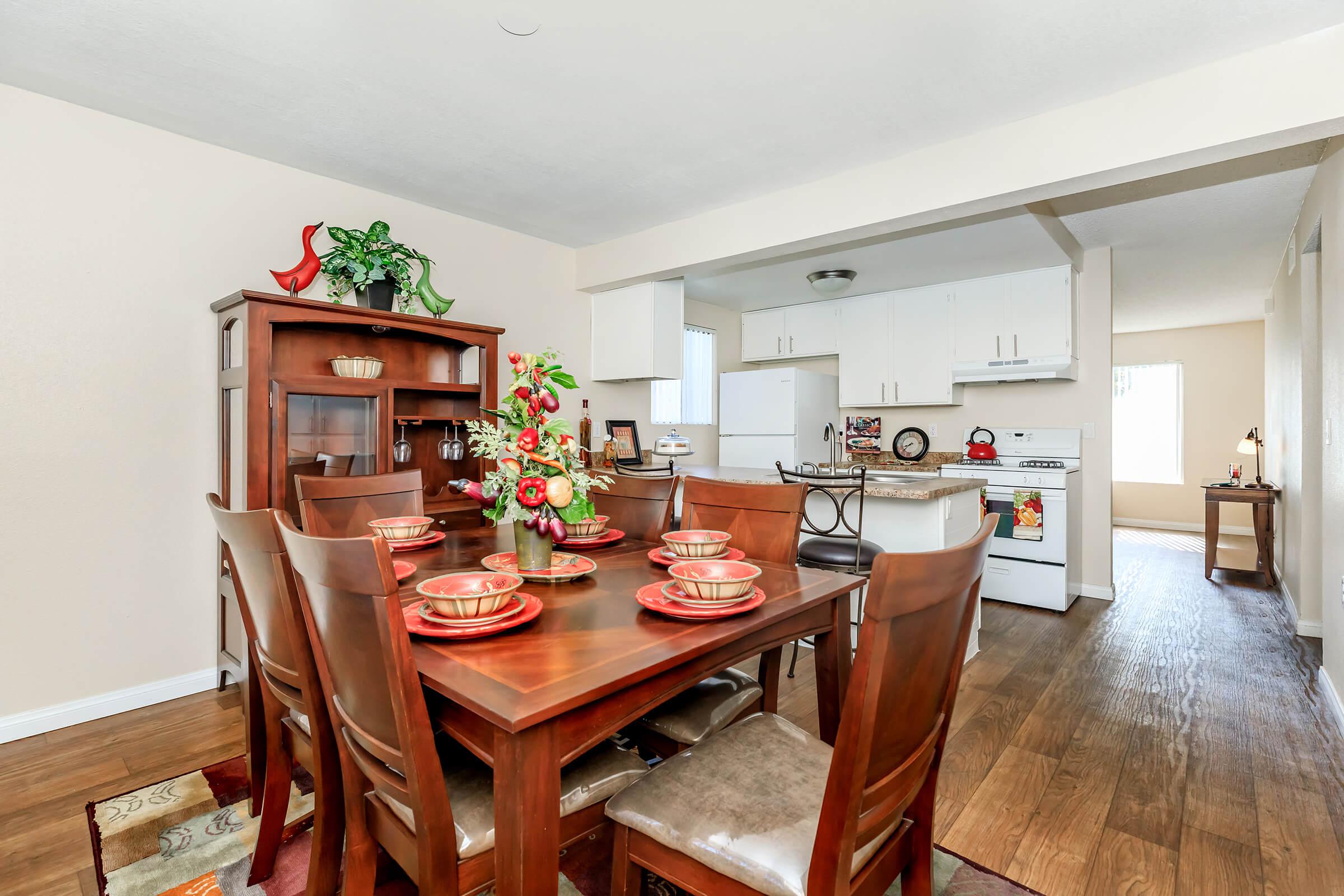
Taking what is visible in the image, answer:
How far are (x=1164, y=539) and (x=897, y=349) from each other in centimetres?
431

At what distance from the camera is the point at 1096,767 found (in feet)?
7.18

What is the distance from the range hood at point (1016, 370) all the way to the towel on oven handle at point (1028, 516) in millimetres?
895

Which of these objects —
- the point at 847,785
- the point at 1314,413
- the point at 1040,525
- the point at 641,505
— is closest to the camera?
the point at 847,785

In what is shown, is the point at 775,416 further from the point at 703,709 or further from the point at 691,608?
the point at 691,608

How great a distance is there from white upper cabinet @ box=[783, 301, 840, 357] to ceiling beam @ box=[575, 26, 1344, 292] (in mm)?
2207

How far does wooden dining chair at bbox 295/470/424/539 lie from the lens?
2.08m

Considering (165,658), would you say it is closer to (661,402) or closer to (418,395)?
(418,395)

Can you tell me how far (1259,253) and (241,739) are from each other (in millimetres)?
6648

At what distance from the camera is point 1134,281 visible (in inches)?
207

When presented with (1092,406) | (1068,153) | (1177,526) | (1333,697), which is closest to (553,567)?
(1068,153)

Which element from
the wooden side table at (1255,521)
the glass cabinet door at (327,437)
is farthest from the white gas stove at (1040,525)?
the glass cabinet door at (327,437)

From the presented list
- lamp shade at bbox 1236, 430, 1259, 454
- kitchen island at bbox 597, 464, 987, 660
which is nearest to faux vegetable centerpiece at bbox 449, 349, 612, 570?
kitchen island at bbox 597, 464, 987, 660

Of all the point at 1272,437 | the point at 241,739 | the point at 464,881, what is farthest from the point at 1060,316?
the point at 241,739

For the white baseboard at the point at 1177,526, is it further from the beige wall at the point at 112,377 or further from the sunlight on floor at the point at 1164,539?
the beige wall at the point at 112,377
